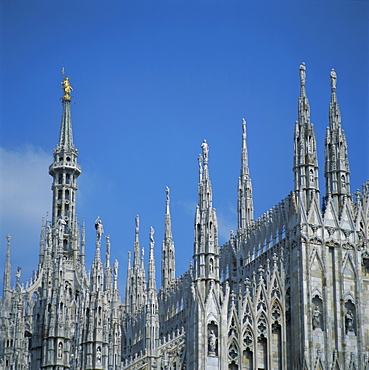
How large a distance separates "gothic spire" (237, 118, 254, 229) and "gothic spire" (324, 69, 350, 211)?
10.2 m

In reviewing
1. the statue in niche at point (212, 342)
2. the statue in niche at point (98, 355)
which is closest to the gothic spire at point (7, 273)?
the statue in niche at point (98, 355)

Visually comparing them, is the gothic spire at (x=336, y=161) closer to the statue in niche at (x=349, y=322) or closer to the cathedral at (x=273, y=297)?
the cathedral at (x=273, y=297)

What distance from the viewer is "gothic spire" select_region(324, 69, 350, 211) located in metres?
57.4

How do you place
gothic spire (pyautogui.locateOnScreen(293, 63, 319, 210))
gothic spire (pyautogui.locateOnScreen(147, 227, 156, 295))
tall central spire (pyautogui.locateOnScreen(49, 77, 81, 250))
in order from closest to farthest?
1. gothic spire (pyautogui.locateOnScreen(293, 63, 319, 210))
2. gothic spire (pyautogui.locateOnScreen(147, 227, 156, 295))
3. tall central spire (pyautogui.locateOnScreen(49, 77, 81, 250))

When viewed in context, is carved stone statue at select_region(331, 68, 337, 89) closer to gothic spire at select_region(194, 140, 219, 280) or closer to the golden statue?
gothic spire at select_region(194, 140, 219, 280)

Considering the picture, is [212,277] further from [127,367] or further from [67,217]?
[67,217]

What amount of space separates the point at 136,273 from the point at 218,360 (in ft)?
89.5

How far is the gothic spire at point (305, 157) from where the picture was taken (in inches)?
2227

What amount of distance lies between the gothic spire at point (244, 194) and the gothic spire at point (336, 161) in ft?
33.5

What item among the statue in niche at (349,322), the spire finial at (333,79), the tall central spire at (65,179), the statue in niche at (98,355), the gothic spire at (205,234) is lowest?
the statue in niche at (98,355)

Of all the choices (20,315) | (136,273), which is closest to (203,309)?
(20,315)

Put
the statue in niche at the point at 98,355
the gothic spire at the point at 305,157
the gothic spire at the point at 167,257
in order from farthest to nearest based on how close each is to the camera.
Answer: the gothic spire at the point at 167,257 → the gothic spire at the point at 305,157 → the statue in niche at the point at 98,355

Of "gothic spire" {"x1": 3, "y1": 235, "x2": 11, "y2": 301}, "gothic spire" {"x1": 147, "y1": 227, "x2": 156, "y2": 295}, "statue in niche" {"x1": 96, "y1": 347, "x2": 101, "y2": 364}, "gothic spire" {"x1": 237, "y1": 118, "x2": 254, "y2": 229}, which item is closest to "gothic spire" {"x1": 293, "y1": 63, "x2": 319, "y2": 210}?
"gothic spire" {"x1": 237, "y1": 118, "x2": 254, "y2": 229}

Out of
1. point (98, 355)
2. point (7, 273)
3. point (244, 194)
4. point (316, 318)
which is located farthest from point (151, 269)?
point (7, 273)
